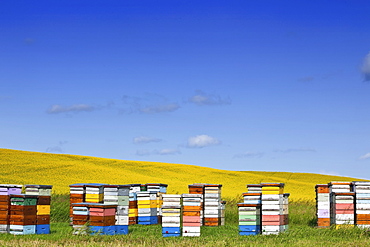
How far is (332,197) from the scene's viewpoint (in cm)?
2525

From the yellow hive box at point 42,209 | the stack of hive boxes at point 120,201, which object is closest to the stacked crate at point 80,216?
the stack of hive boxes at point 120,201

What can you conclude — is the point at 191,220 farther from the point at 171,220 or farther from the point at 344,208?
the point at 344,208

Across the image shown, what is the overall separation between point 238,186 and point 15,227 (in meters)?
34.8

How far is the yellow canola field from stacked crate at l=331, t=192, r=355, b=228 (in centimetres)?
1797

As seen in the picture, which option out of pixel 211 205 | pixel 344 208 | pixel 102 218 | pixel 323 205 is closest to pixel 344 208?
pixel 344 208

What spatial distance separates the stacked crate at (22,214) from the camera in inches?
834

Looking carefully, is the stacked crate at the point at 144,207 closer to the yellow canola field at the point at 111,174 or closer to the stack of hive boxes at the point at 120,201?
the stack of hive boxes at the point at 120,201

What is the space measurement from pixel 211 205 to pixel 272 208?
656 cm

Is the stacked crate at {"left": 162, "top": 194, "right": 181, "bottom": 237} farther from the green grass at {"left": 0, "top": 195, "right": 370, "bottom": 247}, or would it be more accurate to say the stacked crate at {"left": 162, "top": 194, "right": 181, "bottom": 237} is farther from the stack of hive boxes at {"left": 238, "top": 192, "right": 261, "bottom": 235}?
the stack of hive boxes at {"left": 238, "top": 192, "right": 261, "bottom": 235}

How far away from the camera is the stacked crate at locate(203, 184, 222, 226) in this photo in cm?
2652

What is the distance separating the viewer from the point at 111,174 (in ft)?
175

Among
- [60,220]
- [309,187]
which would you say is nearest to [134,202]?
[60,220]

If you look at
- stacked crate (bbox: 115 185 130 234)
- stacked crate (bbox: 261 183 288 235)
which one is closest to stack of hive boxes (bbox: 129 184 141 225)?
stacked crate (bbox: 115 185 130 234)

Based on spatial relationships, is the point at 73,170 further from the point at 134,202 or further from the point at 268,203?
the point at 268,203
